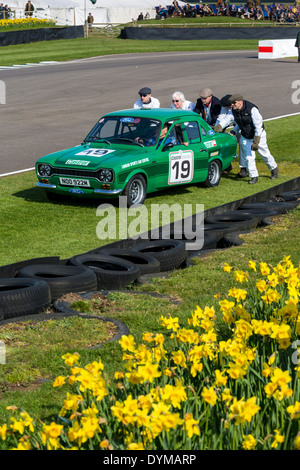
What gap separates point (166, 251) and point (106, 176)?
261 centimetres

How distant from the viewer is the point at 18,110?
2278 centimetres

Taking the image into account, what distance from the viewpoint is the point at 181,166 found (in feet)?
40.7

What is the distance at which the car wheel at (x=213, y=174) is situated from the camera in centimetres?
1335

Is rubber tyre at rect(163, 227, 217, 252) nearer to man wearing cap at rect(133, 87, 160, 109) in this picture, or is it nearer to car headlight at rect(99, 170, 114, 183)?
car headlight at rect(99, 170, 114, 183)

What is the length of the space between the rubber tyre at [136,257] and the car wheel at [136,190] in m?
2.50

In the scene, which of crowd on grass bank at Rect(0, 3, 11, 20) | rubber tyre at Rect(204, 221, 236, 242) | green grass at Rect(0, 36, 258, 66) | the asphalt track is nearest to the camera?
rubber tyre at Rect(204, 221, 236, 242)

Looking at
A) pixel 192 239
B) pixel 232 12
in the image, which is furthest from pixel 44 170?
pixel 232 12

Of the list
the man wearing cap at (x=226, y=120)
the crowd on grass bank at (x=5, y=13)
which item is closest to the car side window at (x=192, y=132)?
the man wearing cap at (x=226, y=120)

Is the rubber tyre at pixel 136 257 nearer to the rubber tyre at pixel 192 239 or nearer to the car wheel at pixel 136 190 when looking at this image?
the rubber tyre at pixel 192 239

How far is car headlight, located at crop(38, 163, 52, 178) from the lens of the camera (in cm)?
1150

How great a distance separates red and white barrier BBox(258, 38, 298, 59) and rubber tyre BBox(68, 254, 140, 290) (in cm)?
3412

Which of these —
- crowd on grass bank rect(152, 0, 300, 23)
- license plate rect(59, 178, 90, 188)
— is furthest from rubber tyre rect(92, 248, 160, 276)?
crowd on grass bank rect(152, 0, 300, 23)

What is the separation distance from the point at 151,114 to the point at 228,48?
121ft

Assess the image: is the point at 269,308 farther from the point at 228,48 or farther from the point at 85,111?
the point at 228,48
